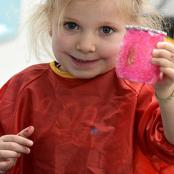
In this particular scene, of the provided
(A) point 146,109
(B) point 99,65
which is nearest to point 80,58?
(B) point 99,65

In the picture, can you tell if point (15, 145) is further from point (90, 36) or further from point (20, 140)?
point (90, 36)

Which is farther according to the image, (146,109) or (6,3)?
(6,3)

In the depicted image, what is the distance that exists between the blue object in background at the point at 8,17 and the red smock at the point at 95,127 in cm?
80

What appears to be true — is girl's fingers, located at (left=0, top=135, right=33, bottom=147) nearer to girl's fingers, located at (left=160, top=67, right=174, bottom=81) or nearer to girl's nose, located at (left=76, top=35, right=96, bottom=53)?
girl's nose, located at (left=76, top=35, right=96, bottom=53)

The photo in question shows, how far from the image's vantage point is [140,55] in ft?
2.25

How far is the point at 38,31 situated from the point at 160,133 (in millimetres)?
397

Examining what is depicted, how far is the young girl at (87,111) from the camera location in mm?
824

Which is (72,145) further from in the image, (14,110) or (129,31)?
(129,31)

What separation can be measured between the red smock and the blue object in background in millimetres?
800

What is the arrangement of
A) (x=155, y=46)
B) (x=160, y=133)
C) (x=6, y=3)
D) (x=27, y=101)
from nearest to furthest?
(x=155, y=46), (x=160, y=133), (x=27, y=101), (x=6, y=3)

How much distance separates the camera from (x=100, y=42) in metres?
0.83

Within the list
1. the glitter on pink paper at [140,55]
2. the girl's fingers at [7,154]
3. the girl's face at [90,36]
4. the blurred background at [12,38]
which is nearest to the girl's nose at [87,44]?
the girl's face at [90,36]

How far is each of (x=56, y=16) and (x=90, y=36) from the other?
101 mm

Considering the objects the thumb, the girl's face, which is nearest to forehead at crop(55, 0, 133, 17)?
the girl's face
